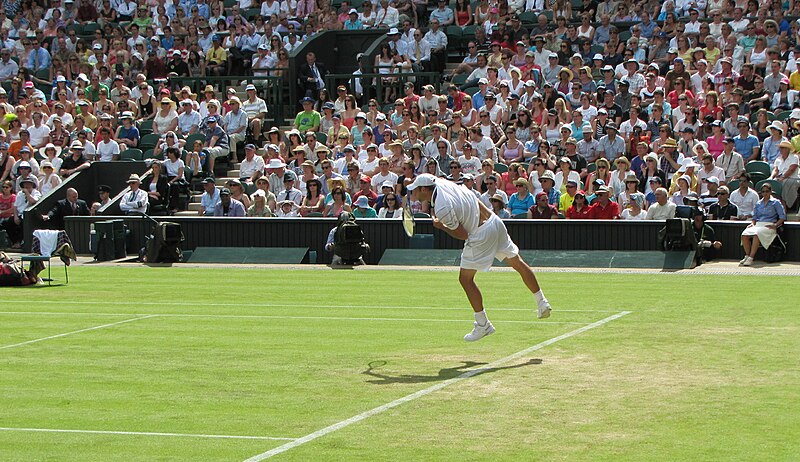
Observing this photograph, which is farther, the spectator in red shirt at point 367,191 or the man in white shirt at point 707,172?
the spectator in red shirt at point 367,191

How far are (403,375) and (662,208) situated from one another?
1129 centimetres

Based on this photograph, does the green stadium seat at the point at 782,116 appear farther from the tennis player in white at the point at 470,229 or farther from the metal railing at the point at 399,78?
the tennis player in white at the point at 470,229

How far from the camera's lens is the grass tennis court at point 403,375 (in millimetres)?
8062

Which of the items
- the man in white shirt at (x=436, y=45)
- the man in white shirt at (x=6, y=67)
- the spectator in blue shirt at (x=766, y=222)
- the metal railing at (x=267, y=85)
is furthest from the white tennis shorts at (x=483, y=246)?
the man in white shirt at (x=6, y=67)

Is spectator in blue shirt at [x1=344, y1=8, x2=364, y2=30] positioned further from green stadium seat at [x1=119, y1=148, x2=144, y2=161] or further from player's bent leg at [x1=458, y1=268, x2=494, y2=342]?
player's bent leg at [x1=458, y1=268, x2=494, y2=342]

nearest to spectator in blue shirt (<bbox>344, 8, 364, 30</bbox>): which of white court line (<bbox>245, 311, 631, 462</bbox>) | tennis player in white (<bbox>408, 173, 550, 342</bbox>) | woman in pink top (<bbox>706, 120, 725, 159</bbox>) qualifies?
woman in pink top (<bbox>706, 120, 725, 159</bbox>)

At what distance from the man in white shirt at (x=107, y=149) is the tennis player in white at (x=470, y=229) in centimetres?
1695

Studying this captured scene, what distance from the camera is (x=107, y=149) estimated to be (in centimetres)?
2711

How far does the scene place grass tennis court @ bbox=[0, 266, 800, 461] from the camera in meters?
8.06

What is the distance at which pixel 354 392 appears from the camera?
9781 mm

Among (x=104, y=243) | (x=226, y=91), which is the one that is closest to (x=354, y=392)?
(x=104, y=243)

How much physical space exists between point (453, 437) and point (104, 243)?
52.1 ft

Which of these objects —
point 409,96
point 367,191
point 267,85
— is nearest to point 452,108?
point 409,96

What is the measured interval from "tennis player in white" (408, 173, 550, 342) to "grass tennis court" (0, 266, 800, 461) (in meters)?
0.57
